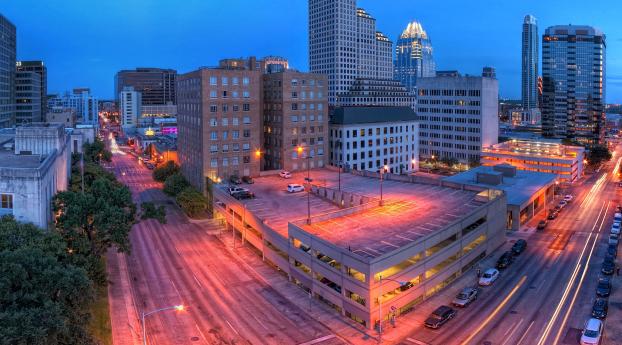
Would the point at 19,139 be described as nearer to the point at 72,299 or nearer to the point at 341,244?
the point at 72,299

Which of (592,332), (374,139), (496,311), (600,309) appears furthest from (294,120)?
(592,332)

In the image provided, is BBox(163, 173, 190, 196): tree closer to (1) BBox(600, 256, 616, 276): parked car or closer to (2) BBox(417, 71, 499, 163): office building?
(1) BBox(600, 256, 616, 276): parked car

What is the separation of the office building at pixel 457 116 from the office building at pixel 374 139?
905 inches

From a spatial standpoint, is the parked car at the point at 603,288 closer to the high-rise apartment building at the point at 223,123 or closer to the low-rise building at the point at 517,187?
the low-rise building at the point at 517,187

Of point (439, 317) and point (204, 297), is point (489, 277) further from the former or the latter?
point (204, 297)

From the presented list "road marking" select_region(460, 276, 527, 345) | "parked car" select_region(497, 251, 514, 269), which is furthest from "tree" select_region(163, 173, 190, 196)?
"road marking" select_region(460, 276, 527, 345)

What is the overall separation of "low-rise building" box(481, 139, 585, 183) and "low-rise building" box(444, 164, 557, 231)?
79.3 ft

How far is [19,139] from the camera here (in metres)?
72.5

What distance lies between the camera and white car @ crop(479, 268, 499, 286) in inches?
2331

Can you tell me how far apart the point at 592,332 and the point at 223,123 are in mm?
73980

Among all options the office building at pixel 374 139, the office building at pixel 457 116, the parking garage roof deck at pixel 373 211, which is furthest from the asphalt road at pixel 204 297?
the office building at pixel 457 116

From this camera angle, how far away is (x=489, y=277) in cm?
5984

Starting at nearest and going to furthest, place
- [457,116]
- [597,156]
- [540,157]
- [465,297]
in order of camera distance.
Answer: [465,297] → [540,157] → [597,156] → [457,116]

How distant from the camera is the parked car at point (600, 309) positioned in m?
49.6
